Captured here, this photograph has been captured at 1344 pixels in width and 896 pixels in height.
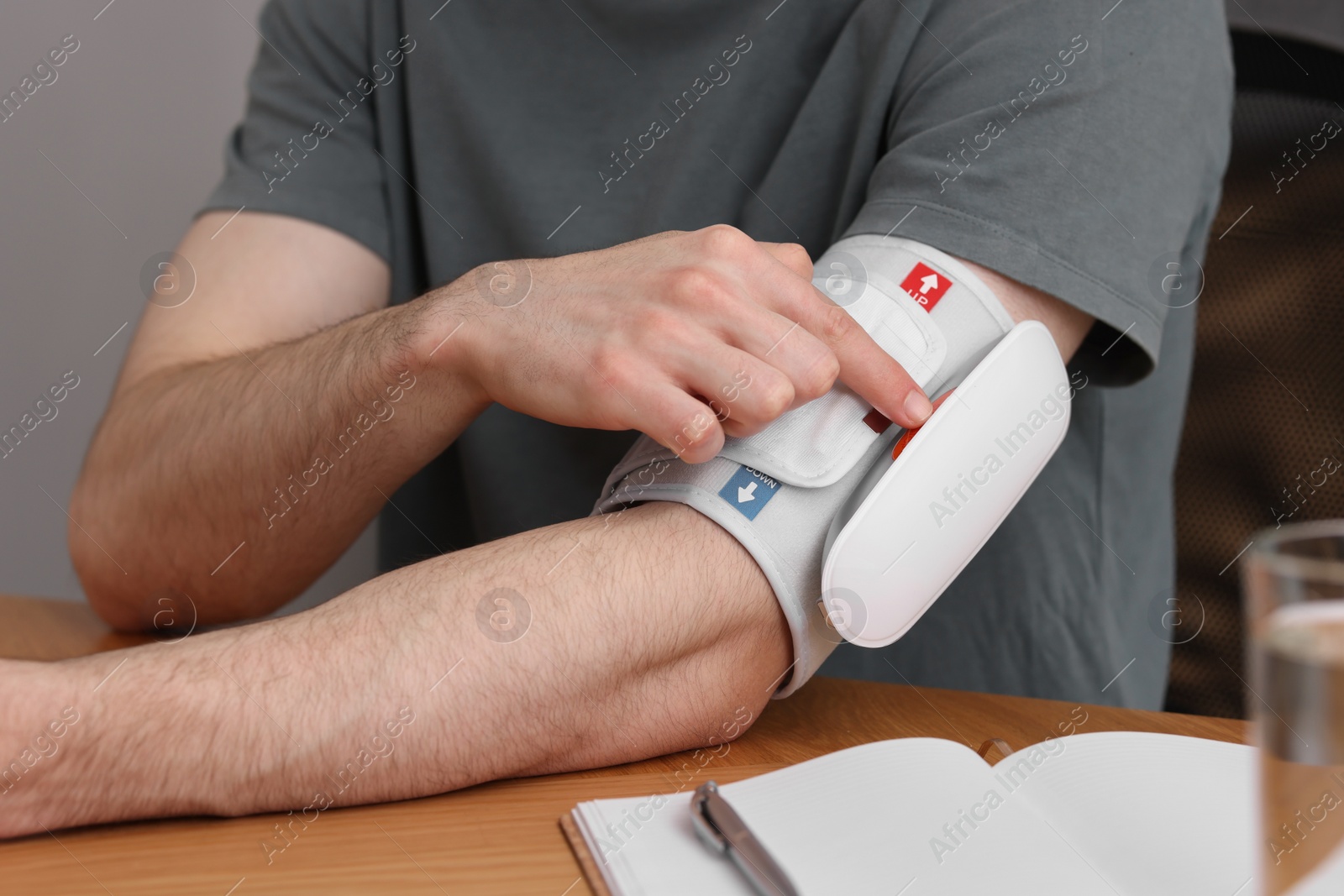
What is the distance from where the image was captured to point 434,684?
0.60m

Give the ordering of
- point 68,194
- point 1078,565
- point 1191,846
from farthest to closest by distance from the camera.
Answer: point 68,194
point 1078,565
point 1191,846

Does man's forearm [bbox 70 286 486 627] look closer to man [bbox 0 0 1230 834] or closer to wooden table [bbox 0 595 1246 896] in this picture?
man [bbox 0 0 1230 834]

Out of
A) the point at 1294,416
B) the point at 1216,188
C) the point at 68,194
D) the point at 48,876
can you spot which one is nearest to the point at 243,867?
the point at 48,876

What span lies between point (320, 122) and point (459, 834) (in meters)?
0.96

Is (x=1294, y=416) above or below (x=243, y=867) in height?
below

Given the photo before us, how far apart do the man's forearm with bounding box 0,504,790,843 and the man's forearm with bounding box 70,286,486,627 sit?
259 millimetres

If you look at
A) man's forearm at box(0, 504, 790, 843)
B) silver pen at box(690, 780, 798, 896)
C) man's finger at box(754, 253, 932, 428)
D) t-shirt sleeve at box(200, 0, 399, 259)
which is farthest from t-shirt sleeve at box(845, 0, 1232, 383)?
t-shirt sleeve at box(200, 0, 399, 259)

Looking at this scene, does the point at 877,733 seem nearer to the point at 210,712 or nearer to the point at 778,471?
the point at 778,471

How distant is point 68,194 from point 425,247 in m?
0.86

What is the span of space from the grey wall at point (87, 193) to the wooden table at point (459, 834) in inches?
44.8

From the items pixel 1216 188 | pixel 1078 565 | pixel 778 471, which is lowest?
pixel 1078 565

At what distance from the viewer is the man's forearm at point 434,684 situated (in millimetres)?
561

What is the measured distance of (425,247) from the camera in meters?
1.25

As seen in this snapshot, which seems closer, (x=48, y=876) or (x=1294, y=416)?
(x=48, y=876)
